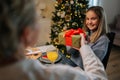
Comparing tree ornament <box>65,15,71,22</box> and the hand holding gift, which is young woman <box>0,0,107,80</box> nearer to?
the hand holding gift

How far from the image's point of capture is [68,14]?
3.88 meters

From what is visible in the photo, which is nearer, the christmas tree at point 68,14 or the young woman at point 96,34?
the young woman at point 96,34

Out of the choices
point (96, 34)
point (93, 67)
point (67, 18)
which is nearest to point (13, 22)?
Answer: point (93, 67)

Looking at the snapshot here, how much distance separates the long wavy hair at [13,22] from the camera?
1.34 feet

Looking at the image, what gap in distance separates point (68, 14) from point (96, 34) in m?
1.93

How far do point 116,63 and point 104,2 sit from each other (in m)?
1.99

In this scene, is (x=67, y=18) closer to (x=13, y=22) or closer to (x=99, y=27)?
(x=99, y=27)

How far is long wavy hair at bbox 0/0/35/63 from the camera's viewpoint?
408mm

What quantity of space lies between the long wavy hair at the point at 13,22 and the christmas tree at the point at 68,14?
3.42 meters

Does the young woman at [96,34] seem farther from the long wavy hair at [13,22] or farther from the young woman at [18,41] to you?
the long wavy hair at [13,22]

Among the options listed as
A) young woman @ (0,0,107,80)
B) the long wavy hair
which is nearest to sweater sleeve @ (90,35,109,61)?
young woman @ (0,0,107,80)

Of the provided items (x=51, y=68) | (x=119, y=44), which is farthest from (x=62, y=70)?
(x=119, y=44)

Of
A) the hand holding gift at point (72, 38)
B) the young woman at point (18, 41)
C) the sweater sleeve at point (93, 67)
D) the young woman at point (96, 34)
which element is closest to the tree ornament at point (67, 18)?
the young woman at point (96, 34)

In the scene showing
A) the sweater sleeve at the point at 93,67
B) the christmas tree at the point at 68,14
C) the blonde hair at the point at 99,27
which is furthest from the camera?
the christmas tree at the point at 68,14
